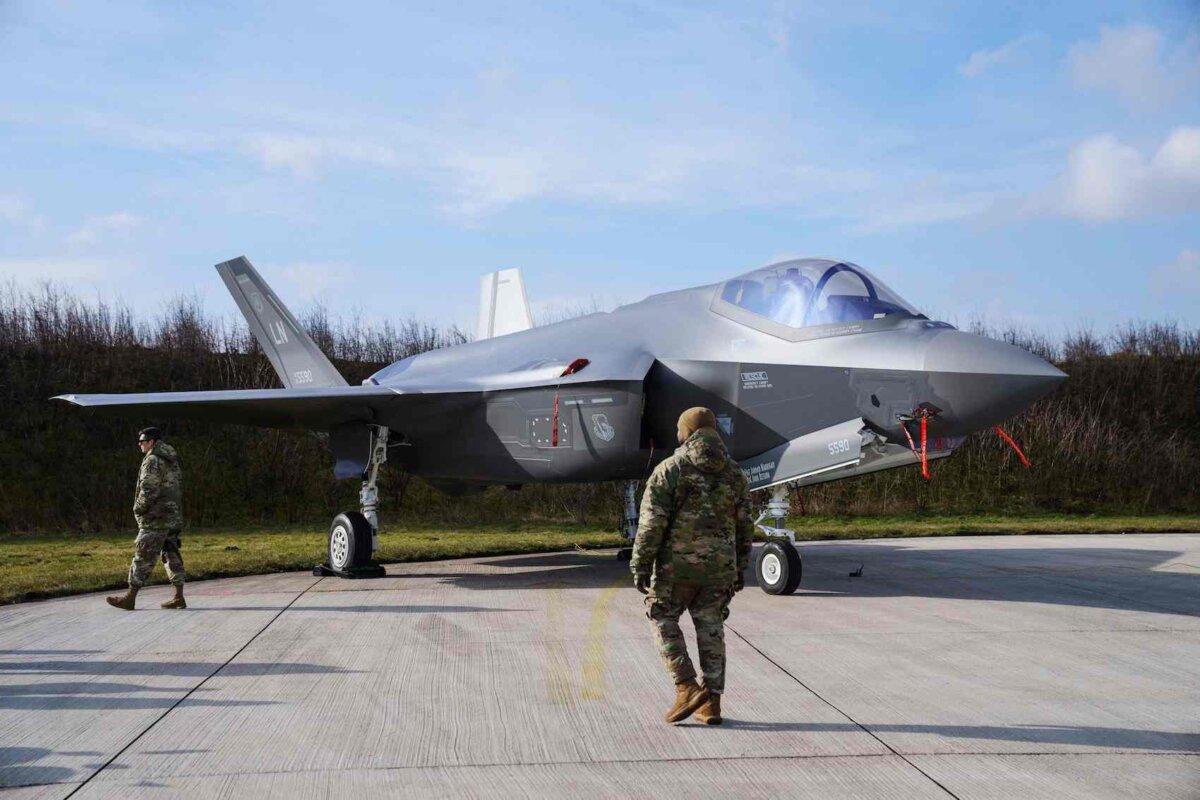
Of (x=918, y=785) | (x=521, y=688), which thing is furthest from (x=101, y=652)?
(x=918, y=785)

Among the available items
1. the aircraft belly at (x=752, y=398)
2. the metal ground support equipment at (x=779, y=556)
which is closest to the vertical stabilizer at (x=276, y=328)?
the aircraft belly at (x=752, y=398)

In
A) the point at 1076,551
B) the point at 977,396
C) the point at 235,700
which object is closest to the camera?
the point at 235,700

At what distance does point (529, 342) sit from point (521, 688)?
296 inches

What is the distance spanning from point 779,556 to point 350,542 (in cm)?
559

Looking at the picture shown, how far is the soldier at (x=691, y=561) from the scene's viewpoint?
5.79m

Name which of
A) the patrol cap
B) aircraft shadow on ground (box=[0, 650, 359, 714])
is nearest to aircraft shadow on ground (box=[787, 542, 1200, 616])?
the patrol cap

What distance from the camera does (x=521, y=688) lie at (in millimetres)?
6664

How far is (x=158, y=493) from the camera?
1016cm

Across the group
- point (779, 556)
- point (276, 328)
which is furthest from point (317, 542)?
point (779, 556)

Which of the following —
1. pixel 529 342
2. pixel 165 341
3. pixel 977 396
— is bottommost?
pixel 977 396

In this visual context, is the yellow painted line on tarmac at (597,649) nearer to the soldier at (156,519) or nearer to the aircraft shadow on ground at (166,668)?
the aircraft shadow on ground at (166,668)

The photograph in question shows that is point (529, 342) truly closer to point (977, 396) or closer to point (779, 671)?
point (977, 396)

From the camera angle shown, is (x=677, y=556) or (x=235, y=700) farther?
(x=235, y=700)

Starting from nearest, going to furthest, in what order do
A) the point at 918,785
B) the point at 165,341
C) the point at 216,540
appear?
the point at 918,785, the point at 216,540, the point at 165,341
